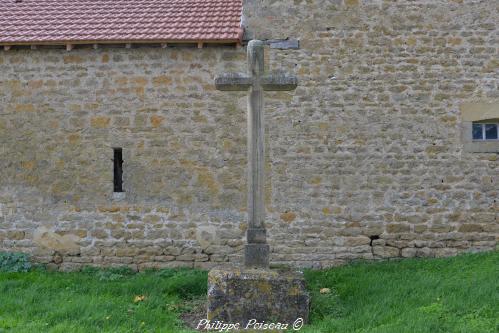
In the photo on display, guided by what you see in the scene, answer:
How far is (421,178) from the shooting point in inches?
350

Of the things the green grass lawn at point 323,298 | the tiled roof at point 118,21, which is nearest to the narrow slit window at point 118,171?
the green grass lawn at point 323,298

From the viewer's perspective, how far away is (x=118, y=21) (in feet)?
30.7

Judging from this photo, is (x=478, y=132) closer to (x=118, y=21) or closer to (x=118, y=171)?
(x=118, y=171)

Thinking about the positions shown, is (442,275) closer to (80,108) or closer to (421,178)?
(421,178)

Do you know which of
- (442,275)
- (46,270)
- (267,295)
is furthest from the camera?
(46,270)

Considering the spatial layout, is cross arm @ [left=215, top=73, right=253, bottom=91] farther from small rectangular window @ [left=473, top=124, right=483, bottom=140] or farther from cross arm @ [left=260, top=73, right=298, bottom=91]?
small rectangular window @ [left=473, top=124, right=483, bottom=140]

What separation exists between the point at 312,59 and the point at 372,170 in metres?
2.04

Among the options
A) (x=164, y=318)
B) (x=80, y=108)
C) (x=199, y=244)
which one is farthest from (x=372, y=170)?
(x=80, y=108)

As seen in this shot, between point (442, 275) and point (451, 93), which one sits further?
point (451, 93)

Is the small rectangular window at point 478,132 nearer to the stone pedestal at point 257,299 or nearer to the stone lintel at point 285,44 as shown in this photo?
the stone lintel at point 285,44

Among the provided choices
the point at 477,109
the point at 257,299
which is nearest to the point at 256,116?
the point at 257,299

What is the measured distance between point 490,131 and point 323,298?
4.28m

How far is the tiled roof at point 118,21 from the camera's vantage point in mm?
8836

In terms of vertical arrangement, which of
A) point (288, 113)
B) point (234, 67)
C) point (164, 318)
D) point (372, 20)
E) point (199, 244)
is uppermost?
point (372, 20)
